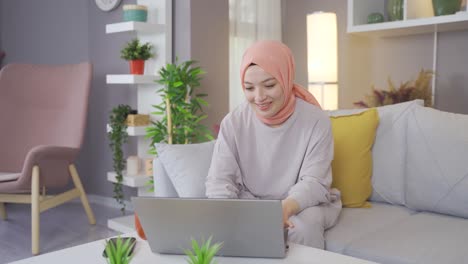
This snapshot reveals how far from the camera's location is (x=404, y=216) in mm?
1832

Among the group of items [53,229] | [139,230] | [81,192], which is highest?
[139,230]

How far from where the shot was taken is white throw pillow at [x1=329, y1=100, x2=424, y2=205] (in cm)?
193

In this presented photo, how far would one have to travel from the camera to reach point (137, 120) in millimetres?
3156

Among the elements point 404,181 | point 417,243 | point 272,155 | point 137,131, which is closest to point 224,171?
point 272,155

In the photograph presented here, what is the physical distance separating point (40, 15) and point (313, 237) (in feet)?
10.9

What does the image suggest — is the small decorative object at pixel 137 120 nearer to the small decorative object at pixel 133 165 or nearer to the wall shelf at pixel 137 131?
the wall shelf at pixel 137 131

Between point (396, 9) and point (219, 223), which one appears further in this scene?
point (396, 9)

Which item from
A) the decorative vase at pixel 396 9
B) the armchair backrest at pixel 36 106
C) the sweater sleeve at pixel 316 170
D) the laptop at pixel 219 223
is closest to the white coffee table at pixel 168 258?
the laptop at pixel 219 223

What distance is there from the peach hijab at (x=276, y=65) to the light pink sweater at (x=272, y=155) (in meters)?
0.03

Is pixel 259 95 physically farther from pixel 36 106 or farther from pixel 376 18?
pixel 36 106

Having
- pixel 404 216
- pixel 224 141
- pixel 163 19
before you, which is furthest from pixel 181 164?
pixel 163 19

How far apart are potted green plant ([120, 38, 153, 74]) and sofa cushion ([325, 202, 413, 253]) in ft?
5.79

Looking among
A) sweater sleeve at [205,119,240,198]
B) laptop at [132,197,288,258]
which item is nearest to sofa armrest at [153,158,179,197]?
sweater sleeve at [205,119,240,198]

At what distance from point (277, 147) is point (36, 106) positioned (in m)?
2.33
